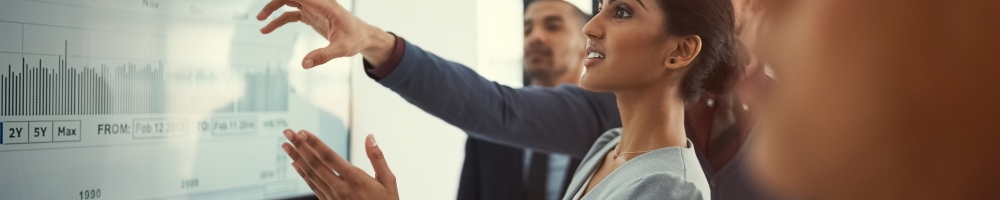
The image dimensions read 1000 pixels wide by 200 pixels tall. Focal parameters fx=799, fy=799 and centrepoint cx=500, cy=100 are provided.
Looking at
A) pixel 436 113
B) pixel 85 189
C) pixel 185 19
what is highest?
pixel 185 19

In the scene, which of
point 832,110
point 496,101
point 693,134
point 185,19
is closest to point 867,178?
point 832,110

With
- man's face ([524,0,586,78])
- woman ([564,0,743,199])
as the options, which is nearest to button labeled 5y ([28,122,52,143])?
woman ([564,0,743,199])

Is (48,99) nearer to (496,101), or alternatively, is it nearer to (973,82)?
(496,101)

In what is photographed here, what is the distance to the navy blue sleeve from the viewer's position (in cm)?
124

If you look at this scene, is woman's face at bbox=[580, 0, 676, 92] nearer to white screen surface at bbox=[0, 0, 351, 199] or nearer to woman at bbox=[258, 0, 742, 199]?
woman at bbox=[258, 0, 742, 199]

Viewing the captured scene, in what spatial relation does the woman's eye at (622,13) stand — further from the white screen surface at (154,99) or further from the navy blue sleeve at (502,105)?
the white screen surface at (154,99)

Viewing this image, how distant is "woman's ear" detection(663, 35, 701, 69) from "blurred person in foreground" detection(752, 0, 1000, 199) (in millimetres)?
92

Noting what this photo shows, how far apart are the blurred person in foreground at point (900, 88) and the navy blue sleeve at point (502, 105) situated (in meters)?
0.54

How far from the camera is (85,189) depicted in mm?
1062

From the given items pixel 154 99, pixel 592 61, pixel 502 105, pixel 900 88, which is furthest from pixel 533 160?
pixel 900 88

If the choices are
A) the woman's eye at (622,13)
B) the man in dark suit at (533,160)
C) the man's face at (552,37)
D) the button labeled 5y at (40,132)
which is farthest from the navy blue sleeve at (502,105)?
the button labeled 5y at (40,132)

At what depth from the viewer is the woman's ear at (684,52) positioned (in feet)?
3.20

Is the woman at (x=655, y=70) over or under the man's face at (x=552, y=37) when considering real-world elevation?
under

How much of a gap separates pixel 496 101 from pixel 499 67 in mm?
521
